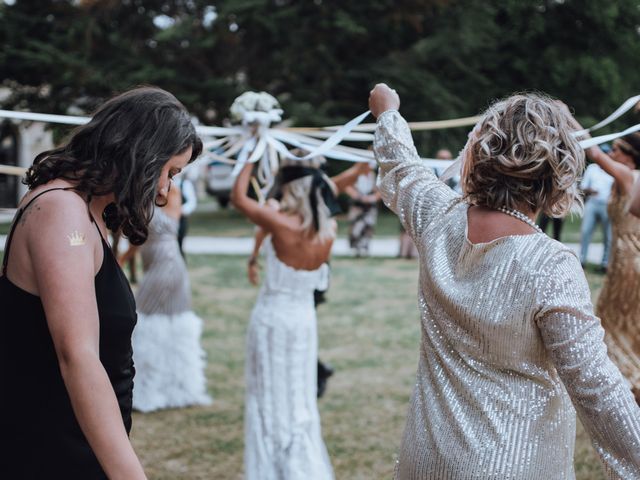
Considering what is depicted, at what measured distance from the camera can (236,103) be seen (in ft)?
15.6

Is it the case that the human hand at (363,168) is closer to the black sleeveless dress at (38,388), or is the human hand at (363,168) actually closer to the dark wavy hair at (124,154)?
the dark wavy hair at (124,154)

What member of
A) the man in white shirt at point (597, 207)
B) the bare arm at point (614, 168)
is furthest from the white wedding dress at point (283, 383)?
the man in white shirt at point (597, 207)

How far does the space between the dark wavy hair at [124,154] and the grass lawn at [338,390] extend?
11.3 feet

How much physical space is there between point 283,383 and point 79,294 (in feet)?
9.91

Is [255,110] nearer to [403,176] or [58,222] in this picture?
[403,176]

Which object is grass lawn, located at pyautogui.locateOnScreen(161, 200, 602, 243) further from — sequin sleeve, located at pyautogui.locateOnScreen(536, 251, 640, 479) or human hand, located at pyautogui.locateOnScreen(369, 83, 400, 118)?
sequin sleeve, located at pyautogui.locateOnScreen(536, 251, 640, 479)

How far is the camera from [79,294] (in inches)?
67.2

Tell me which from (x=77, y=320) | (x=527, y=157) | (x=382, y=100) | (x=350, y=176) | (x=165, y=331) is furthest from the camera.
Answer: (x=165, y=331)

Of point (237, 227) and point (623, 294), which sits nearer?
point (623, 294)

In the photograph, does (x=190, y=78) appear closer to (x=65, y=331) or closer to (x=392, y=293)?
(x=392, y=293)

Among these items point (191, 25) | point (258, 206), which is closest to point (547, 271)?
point (258, 206)

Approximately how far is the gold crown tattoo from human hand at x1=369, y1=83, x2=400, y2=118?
110cm

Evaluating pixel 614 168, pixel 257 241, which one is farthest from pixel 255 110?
pixel 614 168

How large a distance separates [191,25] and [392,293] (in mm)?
14687
